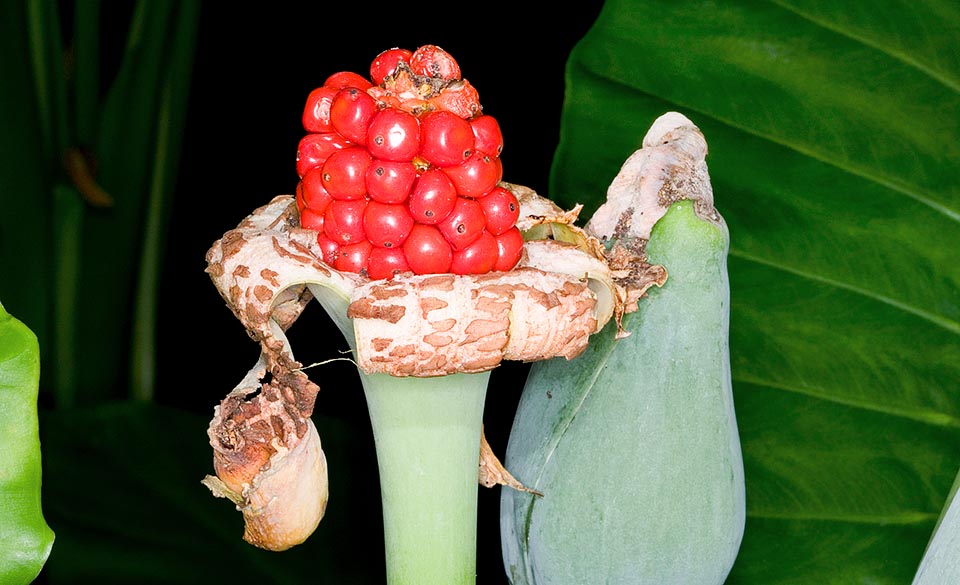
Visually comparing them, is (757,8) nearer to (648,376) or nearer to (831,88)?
(831,88)

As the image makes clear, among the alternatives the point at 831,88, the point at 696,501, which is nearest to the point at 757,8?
the point at 831,88

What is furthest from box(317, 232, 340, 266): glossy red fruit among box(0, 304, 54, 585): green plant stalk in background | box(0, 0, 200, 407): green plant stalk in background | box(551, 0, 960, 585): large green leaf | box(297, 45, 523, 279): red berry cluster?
box(0, 0, 200, 407): green plant stalk in background

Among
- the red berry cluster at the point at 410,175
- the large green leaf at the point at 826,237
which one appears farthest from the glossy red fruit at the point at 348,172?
the large green leaf at the point at 826,237

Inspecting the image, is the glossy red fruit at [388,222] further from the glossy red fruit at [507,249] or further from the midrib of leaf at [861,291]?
the midrib of leaf at [861,291]

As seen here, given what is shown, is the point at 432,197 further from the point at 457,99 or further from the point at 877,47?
the point at 877,47

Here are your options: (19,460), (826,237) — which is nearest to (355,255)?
(19,460)

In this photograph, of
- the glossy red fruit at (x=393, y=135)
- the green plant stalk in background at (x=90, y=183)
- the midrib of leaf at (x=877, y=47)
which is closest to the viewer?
the glossy red fruit at (x=393, y=135)

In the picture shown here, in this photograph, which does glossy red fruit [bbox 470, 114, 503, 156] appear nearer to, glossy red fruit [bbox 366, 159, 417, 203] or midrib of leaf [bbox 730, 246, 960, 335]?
glossy red fruit [bbox 366, 159, 417, 203]
